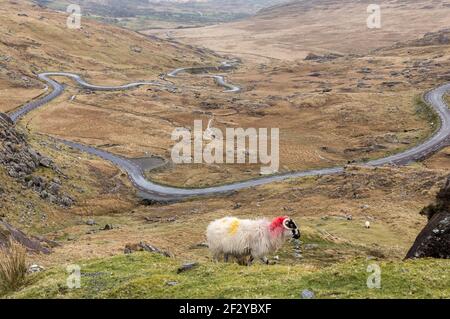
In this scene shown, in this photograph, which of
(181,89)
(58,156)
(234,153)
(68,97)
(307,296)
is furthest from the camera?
(181,89)

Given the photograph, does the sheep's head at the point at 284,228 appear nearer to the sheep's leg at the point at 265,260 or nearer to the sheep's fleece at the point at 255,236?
the sheep's fleece at the point at 255,236

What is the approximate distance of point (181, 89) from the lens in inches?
7328

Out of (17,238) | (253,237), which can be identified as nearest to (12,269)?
(253,237)

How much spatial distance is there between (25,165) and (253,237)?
52888 mm

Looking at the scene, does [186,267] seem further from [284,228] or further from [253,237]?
[284,228]

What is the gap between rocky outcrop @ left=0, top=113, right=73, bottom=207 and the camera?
2477 inches

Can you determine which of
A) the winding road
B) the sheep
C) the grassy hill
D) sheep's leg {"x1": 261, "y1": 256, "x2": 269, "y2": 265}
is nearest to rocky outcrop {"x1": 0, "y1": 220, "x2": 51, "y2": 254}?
the grassy hill

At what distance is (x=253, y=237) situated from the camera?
839 inches

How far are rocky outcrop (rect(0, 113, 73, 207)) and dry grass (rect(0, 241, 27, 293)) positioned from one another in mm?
47100

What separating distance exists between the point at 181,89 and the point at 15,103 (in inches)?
2500

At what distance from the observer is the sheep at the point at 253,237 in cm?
2136

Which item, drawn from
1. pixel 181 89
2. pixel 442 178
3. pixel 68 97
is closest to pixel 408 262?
pixel 442 178

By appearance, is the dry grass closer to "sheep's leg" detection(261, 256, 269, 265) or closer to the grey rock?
the grey rock

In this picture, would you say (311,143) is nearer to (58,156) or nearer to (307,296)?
(58,156)
